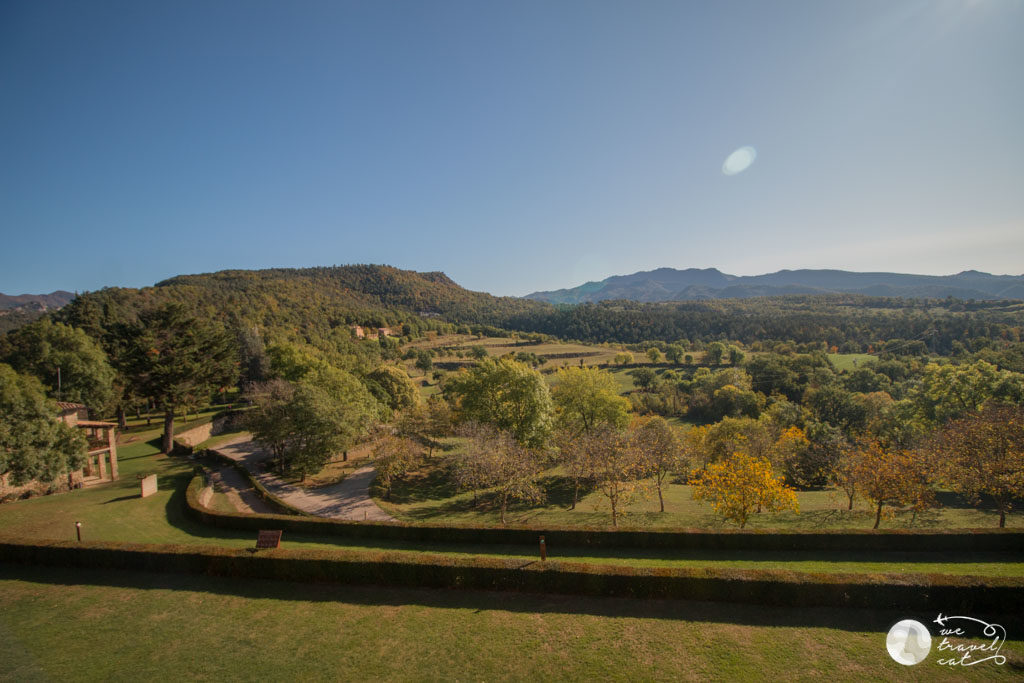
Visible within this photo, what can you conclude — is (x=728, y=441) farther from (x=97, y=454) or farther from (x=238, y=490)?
(x=97, y=454)

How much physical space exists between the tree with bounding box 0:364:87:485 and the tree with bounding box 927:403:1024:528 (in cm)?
4358

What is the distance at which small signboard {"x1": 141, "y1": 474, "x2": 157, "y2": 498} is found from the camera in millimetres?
21094

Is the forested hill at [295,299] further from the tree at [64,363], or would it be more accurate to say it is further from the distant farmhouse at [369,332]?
the tree at [64,363]

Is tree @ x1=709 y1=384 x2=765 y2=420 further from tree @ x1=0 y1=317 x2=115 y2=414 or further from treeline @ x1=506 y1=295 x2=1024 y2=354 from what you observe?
tree @ x1=0 y1=317 x2=115 y2=414

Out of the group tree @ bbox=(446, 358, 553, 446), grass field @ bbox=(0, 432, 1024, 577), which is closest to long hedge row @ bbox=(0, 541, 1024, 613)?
grass field @ bbox=(0, 432, 1024, 577)

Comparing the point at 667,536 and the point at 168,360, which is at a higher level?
the point at 168,360

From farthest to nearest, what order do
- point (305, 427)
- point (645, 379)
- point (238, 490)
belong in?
1. point (645, 379)
2. point (305, 427)
3. point (238, 490)

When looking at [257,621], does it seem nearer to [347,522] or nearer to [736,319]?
[347,522]

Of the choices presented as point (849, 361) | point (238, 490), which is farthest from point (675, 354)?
point (238, 490)

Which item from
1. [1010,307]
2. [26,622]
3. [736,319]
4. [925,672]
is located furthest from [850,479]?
[1010,307]

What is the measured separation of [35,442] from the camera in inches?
788

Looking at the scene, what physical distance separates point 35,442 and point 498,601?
24758 mm

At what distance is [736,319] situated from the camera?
477ft

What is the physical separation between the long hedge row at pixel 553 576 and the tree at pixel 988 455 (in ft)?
36.9
